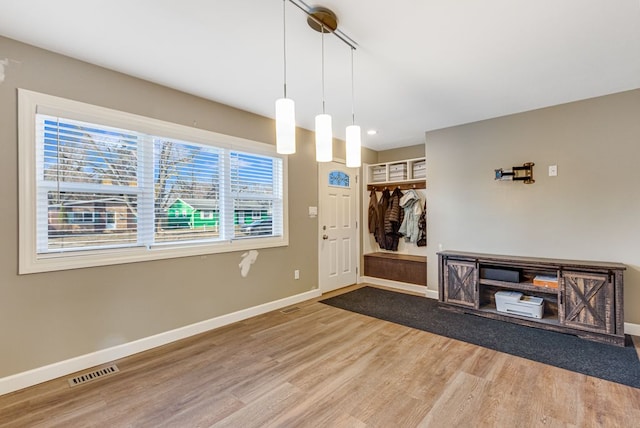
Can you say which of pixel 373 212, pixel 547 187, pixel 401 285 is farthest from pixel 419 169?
pixel 401 285

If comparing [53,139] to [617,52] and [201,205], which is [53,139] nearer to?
[201,205]

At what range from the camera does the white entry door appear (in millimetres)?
4398

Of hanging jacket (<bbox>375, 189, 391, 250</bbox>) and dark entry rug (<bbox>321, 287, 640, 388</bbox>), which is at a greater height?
hanging jacket (<bbox>375, 189, 391, 250</bbox>)

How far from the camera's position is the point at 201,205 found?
121 inches

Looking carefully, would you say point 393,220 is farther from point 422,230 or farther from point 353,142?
point 353,142

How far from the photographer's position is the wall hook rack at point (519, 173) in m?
3.42

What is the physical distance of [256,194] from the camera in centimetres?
355

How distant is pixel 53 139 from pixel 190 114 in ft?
3.67

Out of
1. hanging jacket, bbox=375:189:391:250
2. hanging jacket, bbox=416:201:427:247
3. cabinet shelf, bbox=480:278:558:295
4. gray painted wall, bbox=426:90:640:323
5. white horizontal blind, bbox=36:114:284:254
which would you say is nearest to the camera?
white horizontal blind, bbox=36:114:284:254

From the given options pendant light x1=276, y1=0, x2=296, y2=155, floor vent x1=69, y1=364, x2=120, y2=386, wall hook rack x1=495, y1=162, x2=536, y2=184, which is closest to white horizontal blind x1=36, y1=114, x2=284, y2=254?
floor vent x1=69, y1=364, x2=120, y2=386

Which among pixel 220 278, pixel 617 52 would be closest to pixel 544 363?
pixel 617 52

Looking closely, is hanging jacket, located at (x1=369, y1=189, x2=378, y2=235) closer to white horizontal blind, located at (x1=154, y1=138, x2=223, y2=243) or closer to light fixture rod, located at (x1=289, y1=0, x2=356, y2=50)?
white horizontal blind, located at (x1=154, y1=138, x2=223, y2=243)

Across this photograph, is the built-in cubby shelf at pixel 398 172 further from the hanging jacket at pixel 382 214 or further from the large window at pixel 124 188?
the large window at pixel 124 188

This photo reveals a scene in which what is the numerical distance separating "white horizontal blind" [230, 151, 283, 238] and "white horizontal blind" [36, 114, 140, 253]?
1.02 m
